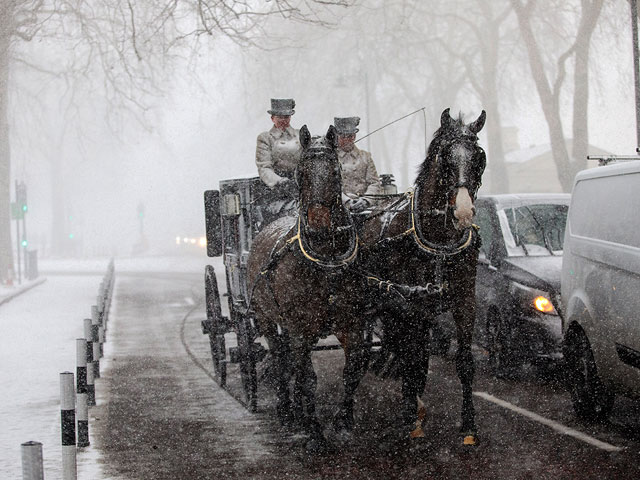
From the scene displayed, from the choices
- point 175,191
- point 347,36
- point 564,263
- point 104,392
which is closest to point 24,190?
point 347,36

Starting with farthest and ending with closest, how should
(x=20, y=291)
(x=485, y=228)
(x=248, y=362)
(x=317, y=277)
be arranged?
(x=20, y=291)
(x=485, y=228)
(x=248, y=362)
(x=317, y=277)

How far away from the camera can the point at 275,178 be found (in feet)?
30.6

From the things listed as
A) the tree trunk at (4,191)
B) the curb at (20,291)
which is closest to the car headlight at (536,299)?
the curb at (20,291)

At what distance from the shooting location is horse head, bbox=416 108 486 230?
6.71 meters

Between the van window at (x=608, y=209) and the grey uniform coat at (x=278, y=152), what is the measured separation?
2749 mm

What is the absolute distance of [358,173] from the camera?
970 centimetres

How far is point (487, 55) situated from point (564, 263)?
24872 millimetres

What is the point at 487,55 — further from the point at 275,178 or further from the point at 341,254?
the point at 341,254

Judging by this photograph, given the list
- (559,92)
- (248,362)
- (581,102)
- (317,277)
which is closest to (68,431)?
(317,277)

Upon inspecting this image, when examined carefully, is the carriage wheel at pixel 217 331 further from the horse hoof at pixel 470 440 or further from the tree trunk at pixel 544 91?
the tree trunk at pixel 544 91

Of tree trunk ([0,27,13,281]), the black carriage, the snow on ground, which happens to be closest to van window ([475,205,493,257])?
the black carriage

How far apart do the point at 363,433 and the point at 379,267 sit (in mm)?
1439

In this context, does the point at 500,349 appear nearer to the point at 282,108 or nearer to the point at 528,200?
the point at 528,200

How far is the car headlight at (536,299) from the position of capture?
408 inches
